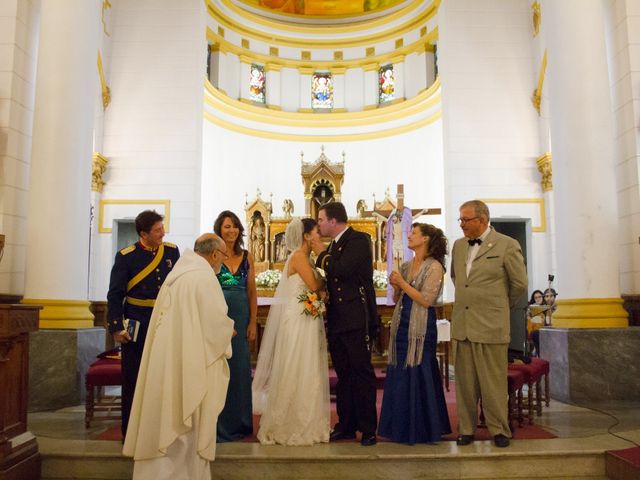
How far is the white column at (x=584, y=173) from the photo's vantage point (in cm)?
604

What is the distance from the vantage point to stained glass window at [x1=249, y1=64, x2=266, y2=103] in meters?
15.7

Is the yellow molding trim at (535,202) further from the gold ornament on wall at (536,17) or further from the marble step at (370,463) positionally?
the marble step at (370,463)

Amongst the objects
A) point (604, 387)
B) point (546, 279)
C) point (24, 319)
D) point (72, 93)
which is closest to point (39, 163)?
point (72, 93)

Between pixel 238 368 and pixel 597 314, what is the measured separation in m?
3.77

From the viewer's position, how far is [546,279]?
1146 cm

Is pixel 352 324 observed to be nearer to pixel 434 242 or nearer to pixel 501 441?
pixel 434 242

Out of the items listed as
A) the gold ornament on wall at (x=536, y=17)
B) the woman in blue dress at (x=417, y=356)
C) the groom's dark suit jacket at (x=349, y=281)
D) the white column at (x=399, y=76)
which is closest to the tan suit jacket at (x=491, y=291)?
the woman in blue dress at (x=417, y=356)

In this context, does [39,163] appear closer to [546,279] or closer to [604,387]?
[604,387]

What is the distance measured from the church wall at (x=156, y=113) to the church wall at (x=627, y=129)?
8035 millimetres

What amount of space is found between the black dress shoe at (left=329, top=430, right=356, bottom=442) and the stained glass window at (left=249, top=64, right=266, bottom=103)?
492 inches

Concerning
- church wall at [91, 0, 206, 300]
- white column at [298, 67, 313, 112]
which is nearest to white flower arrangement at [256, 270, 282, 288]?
church wall at [91, 0, 206, 300]

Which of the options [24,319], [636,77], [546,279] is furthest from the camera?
[546,279]

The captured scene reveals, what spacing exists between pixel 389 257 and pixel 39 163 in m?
5.14

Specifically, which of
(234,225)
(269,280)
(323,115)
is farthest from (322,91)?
(234,225)
